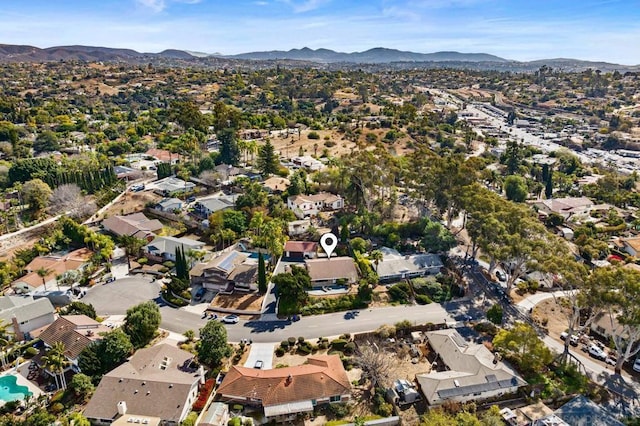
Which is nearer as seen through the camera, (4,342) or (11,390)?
(11,390)

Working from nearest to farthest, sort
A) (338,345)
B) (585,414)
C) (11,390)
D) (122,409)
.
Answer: (122,409) → (585,414) → (11,390) → (338,345)

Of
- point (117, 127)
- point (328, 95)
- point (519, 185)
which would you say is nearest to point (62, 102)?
point (117, 127)

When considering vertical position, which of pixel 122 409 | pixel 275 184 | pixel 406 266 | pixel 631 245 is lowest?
pixel 122 409

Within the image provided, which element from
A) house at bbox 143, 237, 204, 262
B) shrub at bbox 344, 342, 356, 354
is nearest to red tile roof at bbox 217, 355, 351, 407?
shrub at bbox 344, 342, 356, 354

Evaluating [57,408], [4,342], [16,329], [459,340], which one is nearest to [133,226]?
[16,329]

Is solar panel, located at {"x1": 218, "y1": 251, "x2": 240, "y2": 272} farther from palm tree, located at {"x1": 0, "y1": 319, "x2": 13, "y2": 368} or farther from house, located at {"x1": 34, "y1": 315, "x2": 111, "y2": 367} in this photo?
palm tree, located at {"x1": 0, "y1": 319, "x2": 13, "y2": 368}

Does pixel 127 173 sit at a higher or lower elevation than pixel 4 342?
higher

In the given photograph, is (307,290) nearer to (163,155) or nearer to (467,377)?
(467,377)

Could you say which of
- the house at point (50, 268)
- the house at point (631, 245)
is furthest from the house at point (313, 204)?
the house at point (631, 245)
